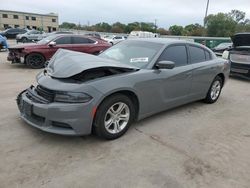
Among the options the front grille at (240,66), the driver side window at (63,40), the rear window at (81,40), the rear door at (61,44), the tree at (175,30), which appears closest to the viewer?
the front grille at (240,66)

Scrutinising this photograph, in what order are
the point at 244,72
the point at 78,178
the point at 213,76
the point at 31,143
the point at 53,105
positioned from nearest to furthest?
the point at 78,178 < the point at 53,105 < the point at 31,143 < the point at 213,76 < the point at 244,72

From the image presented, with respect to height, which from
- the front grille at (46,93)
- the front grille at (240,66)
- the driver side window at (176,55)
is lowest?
the front grille at (240,66)

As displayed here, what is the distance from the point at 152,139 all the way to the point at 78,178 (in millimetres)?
1416

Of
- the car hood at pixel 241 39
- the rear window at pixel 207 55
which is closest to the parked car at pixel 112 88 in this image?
the rear window at pixel 207 55

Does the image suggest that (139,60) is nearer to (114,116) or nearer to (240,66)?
(114,116)

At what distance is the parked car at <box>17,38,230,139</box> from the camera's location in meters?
3.30

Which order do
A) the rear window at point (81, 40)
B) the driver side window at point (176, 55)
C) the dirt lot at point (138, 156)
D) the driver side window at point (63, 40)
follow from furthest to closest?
1. the rear window at point (81, 40)
2. the driver side window at point (63, 40)
3. the driver side window at point (176, 55)
4. the dirt lot at point (138, 156)

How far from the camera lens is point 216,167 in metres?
3.13

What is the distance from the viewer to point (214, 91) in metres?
5.85

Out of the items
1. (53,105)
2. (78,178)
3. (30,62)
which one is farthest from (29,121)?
(30,62)

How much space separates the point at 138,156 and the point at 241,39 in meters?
7.90

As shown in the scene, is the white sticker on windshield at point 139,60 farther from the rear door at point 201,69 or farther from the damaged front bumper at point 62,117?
the damaged front bumper at point 62,117

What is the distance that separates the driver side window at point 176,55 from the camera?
174 inches

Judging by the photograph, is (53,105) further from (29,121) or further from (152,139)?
(152,139)
